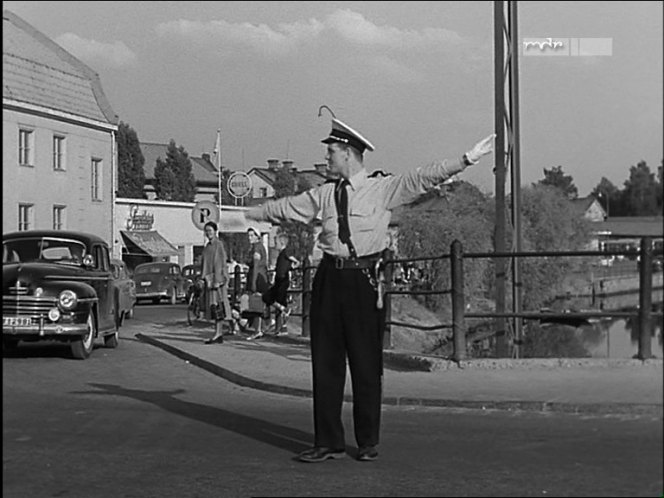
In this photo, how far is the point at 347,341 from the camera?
1.73m

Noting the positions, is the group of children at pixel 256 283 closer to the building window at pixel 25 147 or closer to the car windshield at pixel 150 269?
the car windshield at pixel 150 269

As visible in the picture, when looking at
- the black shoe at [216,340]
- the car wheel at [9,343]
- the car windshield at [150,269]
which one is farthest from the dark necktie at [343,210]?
the black shoe at [216,340]

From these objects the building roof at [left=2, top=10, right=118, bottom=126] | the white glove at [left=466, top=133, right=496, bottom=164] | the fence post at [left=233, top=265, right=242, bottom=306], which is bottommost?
the fence post at [left=233, top=265, right=242, bottom=306]

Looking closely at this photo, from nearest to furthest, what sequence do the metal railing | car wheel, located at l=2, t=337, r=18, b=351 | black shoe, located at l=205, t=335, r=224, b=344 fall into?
the metal railing < car wheel, located at l=2, t=337, r=18, b=351 < black shoe, located at l=205, t=335, r=224, b=344

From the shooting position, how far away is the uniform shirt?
3.97ft

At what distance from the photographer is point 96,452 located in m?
2.17

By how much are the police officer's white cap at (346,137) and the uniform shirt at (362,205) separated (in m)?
0.06

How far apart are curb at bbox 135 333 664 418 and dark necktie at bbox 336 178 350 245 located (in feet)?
1.01

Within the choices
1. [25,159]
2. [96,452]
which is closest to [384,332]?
[25,159]

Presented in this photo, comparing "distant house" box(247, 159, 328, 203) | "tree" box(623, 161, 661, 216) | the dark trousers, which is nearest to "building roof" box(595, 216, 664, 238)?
"tree" box(623, 161, 661, 216)

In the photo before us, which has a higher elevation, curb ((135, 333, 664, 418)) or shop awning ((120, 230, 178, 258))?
shop awning ((120, 230, 178, 258))

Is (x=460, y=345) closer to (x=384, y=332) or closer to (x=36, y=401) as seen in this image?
(x=384, y=332)

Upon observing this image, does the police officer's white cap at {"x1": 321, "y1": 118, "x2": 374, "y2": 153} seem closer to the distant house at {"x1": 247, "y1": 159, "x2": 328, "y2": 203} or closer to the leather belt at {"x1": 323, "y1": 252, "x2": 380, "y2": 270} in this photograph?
the distant house at {"x1": 247, "y1": 159, "x2": 328, "y2": 203}

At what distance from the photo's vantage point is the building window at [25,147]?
1.15 meters
